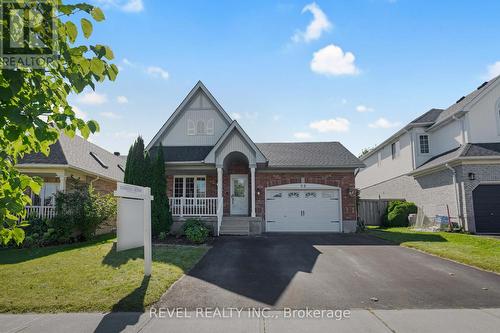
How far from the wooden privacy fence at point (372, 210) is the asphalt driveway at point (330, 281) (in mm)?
10056

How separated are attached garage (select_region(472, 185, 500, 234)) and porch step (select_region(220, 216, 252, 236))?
11.8m

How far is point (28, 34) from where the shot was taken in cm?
234

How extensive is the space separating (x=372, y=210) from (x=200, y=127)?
1371cm

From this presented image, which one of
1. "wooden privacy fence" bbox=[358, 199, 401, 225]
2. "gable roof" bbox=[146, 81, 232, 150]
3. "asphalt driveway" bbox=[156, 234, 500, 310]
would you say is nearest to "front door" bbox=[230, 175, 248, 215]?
"gable roof" bbox=[146, 81, 232, 150]

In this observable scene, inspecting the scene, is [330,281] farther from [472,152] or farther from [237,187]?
[472,152]

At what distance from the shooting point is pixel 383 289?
6523mm

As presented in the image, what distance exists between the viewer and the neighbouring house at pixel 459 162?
15.1m

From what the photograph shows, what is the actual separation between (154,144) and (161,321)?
1418cm

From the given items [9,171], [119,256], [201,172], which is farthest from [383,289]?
[201,172]

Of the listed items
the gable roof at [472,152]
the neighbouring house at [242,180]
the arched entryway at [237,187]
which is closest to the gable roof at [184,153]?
the neighbouring house at [242,180]

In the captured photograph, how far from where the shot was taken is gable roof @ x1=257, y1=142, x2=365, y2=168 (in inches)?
652

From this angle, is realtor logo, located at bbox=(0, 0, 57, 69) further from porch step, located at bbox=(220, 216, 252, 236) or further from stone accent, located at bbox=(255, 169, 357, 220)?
stone accent, located at bbox=(255, 169, 357, 220)

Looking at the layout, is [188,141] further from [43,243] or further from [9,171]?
[9,171]

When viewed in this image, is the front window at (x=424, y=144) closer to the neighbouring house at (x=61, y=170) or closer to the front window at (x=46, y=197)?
the neighbouring house at (x=61, y=170)
